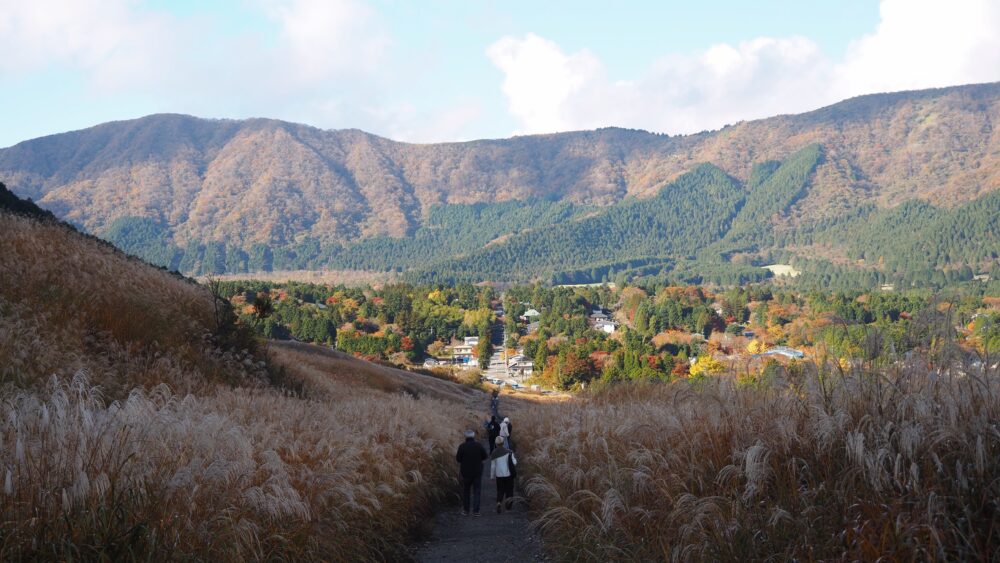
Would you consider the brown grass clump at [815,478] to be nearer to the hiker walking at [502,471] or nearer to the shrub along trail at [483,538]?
the shrub along trail at [483,538]

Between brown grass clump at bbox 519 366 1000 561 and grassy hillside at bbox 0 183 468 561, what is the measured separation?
108 inches

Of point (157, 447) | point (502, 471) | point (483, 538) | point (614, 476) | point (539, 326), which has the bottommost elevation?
point (539, 326)

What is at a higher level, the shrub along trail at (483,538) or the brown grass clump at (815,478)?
the brown grass clump at (815,478)

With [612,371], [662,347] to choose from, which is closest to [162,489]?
[612,371]

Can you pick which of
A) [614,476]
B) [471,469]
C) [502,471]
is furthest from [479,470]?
[614,476]

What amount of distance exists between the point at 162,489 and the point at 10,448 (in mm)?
1122

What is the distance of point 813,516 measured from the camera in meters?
5.18

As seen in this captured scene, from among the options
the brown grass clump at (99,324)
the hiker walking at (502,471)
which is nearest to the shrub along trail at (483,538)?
the hiker walking at (502,471)

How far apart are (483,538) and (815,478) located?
5347 millimetres

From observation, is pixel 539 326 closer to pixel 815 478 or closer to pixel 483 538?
pixel 483 538

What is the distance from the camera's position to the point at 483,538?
386 inches

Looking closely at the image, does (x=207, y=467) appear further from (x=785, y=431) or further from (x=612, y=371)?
(x=612, y=371)

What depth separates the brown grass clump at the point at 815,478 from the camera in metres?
4.53

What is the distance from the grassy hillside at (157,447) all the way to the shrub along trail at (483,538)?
0.43 meters
